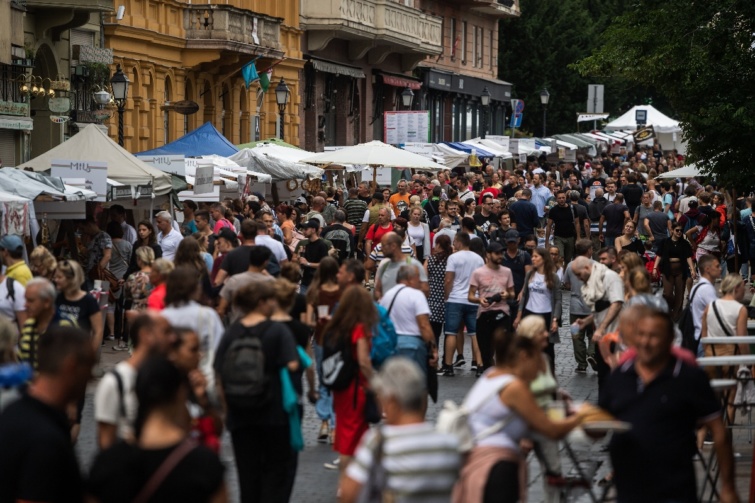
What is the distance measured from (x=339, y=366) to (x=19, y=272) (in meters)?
3.86

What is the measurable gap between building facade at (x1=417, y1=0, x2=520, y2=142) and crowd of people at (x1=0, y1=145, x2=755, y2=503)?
43.4 m

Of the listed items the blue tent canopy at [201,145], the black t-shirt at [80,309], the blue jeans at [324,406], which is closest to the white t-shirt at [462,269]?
the blue jeans at [324,406]

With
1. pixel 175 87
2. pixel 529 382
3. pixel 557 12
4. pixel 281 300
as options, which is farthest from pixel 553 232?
pixel 557 12

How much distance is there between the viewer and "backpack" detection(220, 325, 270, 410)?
9.14 metres

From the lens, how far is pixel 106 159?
21000 mm

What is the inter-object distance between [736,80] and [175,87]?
21.1 m

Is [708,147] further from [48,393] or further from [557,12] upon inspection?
[557,12]

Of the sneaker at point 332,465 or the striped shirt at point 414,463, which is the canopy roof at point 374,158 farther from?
the striped shirt at point 414,463

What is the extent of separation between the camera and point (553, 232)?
91.3 feet

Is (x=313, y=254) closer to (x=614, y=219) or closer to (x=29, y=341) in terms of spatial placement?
(x=29, y=341)

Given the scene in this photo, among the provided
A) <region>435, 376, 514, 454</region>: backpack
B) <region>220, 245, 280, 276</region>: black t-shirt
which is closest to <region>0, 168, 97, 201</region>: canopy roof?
<region>220, 245, 280, 276</region>: black t-shirt

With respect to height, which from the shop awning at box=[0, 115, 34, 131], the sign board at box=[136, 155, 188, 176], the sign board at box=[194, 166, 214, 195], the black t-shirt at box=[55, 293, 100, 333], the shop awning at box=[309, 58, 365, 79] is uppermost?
the shop awning at box=[309, 58, 365, 79]

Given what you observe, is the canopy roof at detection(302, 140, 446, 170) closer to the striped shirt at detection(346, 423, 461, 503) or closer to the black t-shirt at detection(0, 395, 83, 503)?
the striped shirt at detection(346, 423, 461, 503)

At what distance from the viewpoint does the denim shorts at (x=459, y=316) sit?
17375 mm
